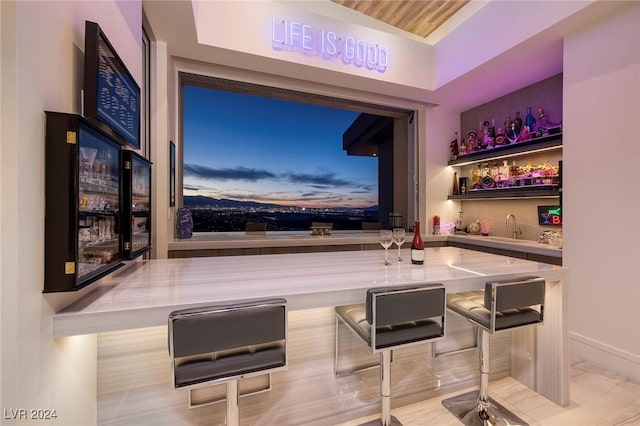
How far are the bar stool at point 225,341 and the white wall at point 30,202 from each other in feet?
1.25

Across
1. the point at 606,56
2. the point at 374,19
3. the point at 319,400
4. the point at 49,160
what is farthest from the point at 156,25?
the point at 606,56

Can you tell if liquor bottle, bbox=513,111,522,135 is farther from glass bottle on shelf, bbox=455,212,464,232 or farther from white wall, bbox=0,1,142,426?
white wall, bbox=0,1,142,426

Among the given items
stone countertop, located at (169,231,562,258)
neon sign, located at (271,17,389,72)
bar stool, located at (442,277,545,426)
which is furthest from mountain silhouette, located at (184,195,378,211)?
bar stool, located at (442,277,545,426)

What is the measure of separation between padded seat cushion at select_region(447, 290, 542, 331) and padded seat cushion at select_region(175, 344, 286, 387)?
1091 mm

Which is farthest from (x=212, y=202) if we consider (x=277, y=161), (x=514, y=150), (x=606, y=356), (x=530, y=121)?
(x=606, y=356)

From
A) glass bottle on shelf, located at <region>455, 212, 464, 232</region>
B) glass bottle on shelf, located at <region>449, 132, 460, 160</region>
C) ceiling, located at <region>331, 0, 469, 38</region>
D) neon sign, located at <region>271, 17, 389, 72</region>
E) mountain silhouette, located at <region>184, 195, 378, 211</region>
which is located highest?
ceiling, located at <region>331, 0, 469, 38</region>

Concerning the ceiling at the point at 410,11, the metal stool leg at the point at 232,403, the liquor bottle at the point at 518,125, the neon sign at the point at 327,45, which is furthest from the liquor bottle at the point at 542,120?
the metal stool leg at the point at 232,403

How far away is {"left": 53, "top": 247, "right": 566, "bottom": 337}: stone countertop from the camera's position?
106 centimetres

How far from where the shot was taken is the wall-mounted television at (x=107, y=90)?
1123mm

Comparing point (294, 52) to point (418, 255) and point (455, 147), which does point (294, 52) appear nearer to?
point (418, 255)

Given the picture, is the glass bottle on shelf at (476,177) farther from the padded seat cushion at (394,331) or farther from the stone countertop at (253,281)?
the padded seat cushion at (394,331)

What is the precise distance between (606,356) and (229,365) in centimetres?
291

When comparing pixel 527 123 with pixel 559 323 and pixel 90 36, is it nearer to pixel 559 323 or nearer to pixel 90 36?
pixel 559 323

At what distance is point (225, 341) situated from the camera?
1045 mm
